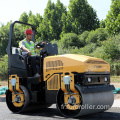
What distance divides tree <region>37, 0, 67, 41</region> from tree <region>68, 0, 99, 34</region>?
5153 millimetres

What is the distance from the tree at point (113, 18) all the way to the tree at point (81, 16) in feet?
28.1

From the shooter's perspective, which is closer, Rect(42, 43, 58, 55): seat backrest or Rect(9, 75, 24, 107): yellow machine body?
Rect(9, 75, 24, 107): yellow machine body

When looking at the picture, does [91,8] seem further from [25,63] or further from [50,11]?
[25,63]

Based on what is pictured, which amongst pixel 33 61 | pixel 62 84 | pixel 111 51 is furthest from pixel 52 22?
pixel 62 84

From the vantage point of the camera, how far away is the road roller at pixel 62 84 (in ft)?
18.5

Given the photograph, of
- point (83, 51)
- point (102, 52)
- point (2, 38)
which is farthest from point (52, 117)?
point (2, 38)

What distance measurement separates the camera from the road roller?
5.64 m

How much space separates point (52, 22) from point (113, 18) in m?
17.3

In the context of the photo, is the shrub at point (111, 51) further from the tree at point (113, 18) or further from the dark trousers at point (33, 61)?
the dark trousers at point (33, 61)

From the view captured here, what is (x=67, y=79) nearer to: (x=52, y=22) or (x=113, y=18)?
(x=113, y=18)

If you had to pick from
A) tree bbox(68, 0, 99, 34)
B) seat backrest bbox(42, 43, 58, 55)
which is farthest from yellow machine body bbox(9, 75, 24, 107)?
tree bbox(68, 0, 99, 34)

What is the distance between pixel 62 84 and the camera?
19.1 ft

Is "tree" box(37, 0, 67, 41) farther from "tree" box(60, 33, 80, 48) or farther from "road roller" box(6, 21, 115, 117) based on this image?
"road roller" box(6, 21, 115, 117)

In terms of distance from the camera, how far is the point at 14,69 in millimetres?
7109
